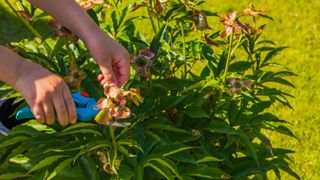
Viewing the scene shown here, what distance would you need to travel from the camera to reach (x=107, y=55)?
187 cm

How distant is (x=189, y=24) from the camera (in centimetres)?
251

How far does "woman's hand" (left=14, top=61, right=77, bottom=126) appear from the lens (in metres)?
1.51

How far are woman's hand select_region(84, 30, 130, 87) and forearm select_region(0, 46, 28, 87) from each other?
0.33m

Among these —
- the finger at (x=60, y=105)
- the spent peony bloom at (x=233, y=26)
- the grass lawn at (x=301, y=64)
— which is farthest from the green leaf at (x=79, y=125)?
the grass lawn at (x=301, y=64)

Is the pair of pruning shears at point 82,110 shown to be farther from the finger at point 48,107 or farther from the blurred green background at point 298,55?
the blurred green background at point 298,55

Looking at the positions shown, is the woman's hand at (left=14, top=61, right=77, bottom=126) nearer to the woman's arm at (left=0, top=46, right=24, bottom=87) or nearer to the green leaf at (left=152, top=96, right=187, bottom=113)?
the woman's arm at (left=0, top=46, right=24, bottom=87)

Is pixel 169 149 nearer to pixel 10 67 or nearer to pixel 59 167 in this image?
pixel 59 167

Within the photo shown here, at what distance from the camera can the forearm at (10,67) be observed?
1.57 metres

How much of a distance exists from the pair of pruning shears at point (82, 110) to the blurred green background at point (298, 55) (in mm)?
1983

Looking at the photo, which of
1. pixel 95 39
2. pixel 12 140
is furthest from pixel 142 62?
pixel 12 140

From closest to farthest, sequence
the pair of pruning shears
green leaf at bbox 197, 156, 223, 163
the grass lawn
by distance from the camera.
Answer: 1. the pair of pruning shears
2. green leaf at bbox 197, 156, 223, 163
3. the grass lawn

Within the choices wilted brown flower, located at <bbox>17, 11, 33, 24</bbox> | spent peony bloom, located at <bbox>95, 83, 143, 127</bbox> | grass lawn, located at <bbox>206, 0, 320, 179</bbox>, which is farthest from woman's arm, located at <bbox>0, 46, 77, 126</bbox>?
grass lawn, located at <bbox>206, 0, 320, 179</bbox>

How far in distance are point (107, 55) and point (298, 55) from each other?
316cm

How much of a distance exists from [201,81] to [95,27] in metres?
0.55
